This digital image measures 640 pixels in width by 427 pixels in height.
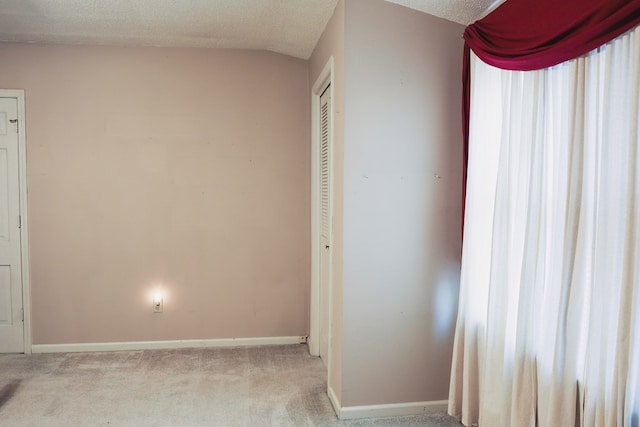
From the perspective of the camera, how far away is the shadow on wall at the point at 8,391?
3.06 meters

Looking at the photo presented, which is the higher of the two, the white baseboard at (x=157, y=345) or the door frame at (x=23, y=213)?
the door frame at (x=23, y=213)

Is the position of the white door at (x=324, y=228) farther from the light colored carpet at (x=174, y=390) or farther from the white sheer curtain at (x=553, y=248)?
the white sheer curtain at (x=553, y=248)

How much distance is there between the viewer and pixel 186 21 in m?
3.38

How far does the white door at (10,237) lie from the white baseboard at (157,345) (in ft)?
0.74

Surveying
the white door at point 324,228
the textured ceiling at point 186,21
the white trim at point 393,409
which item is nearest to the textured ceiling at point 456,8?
the textured ceiling at point 186,21

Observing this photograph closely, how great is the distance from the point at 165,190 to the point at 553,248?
301 centimetres

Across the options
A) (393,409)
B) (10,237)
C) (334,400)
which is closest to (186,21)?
(10,237)

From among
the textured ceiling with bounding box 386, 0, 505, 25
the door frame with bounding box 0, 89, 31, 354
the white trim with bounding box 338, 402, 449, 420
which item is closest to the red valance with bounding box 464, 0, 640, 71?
the textured ceiling with bounding box 386, 0, 505, 25

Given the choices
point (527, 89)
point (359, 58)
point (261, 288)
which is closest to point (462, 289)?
point (527, 89)

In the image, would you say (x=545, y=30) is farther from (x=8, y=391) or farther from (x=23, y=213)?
(x=23, y=213)

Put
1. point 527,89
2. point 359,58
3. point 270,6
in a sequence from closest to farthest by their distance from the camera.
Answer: point 527,89, point 359,58, point 270,6

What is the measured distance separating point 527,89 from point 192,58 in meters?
2.76

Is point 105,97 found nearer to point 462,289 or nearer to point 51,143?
point 51,143

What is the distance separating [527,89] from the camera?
83.2 inches
